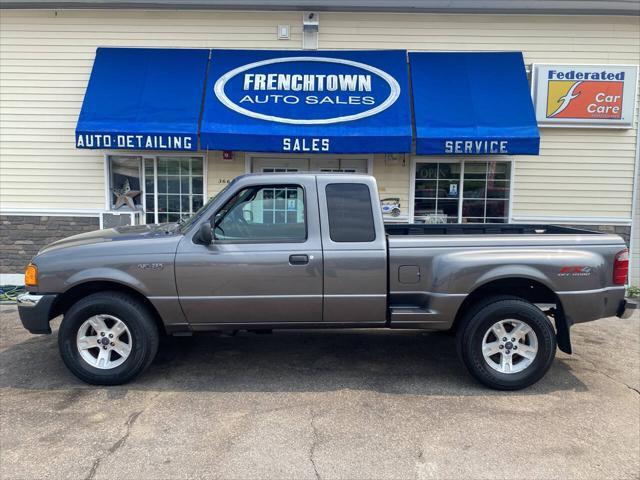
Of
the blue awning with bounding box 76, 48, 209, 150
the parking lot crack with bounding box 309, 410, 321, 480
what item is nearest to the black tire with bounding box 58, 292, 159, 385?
the parking lot crack with bounding box 309, 410, 321, 480

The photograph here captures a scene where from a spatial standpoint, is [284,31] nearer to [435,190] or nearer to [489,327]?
[435,190]

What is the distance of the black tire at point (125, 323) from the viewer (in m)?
4.39

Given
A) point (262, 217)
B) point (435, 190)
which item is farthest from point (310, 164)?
point (262, 217)

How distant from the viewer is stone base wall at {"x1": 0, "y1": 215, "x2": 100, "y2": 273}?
8.98 meters

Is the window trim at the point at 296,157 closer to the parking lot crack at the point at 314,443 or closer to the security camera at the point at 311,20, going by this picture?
the security camera at the point at 311,20

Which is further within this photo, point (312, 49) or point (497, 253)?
point (312, 49)

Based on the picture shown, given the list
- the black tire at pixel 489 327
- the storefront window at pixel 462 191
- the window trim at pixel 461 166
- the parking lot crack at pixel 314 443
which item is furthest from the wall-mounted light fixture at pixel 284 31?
the parking lot crack at pixel 314 443

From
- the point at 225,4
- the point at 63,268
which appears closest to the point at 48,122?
the point at 225,4

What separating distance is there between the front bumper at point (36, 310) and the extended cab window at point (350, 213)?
260 cm

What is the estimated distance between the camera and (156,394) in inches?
171

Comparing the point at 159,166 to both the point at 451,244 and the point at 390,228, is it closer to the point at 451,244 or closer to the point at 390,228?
the point at 390,228

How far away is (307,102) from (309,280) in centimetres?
471

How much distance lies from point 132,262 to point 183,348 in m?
1.49

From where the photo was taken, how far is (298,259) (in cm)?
441
